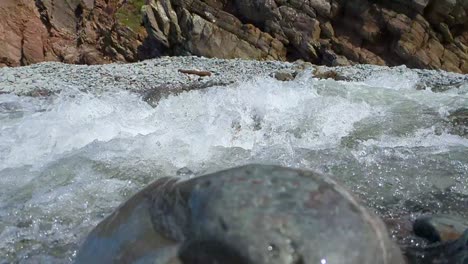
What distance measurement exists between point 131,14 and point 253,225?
62.5ft

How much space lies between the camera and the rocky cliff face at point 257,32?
16828mm

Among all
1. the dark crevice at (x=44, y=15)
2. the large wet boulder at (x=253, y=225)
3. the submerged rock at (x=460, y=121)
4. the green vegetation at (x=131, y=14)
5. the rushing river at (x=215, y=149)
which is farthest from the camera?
the green vegetation at (x=131, y=14)

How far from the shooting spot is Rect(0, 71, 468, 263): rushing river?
14.2 feet

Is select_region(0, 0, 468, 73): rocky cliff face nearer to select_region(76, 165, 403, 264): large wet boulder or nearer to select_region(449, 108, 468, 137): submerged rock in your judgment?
select_region(449, 108, 468, 137): submerged rock

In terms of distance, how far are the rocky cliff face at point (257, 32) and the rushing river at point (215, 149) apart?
299 inches

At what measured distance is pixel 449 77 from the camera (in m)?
12.8

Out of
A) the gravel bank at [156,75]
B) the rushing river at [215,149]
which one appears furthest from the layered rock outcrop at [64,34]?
the rushing river at [215,149]

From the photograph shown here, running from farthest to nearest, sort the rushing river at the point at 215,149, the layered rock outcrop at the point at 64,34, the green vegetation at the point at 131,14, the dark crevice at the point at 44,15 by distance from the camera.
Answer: the green vegetation at the point at 131,14, the dark crevice at the point at 44,15, the layered rock outcrop at the point at 64,34, the rushing river at the point at 215,149

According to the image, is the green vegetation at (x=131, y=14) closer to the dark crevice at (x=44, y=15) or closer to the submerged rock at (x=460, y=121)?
the dark crevice at (x=44, y=15)

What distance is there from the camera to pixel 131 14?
20.3 m

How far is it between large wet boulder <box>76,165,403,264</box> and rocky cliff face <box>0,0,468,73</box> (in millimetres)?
15040

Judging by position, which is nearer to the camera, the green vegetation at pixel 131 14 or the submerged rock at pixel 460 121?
the submerged rock at pixel 460 121

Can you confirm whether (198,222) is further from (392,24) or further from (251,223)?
(392,24)

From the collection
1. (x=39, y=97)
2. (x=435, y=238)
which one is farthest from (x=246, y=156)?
(x=39, y=97)
